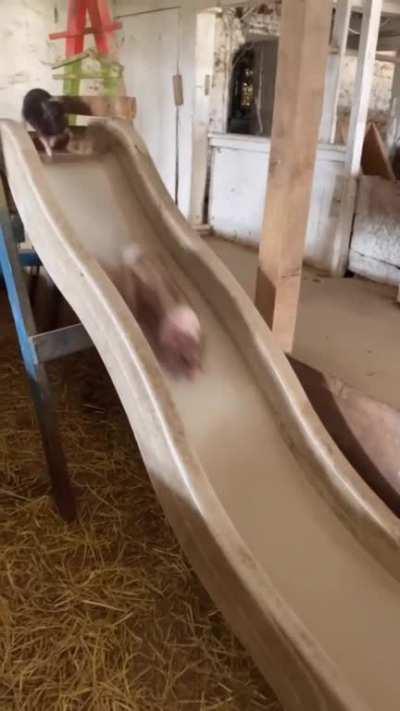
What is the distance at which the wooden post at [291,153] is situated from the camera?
61.0 inches

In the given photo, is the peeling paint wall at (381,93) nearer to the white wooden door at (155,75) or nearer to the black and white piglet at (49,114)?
the white wooden door at (155,75)

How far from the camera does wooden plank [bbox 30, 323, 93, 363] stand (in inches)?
70.9

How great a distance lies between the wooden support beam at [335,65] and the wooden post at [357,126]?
0.26 meters

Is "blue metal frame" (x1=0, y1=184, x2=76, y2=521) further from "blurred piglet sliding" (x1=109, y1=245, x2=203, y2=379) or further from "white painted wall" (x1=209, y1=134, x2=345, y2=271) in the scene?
"white painted wall" (x1=209, y1=134, x2=345, y2=271)

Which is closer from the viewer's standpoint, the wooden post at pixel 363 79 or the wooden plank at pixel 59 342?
the wooden plank at pixel 59 342

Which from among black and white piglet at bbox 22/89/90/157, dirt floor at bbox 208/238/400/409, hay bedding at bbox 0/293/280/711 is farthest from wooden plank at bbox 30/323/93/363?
dirt floor at bbox 208/238/400/409

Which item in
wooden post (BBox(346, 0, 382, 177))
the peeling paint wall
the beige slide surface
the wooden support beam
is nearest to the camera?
the beige slide surface

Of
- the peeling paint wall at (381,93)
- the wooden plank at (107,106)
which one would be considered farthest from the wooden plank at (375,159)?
the peeling paint wall at (381,93)

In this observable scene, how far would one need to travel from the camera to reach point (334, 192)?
10.5 feet

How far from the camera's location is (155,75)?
4.34m

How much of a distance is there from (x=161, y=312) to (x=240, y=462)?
20.5 inches

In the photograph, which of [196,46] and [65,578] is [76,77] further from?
[65,578]

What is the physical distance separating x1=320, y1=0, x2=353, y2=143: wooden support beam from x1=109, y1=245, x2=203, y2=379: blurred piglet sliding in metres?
2.00

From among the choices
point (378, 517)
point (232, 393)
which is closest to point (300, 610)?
point (378, 517)
